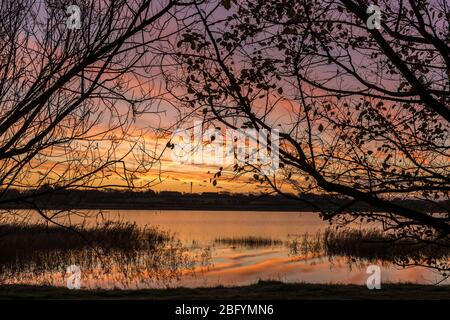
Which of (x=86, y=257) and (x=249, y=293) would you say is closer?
(x=249, y=293)

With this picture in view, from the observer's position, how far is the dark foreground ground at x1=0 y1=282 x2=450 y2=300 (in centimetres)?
1334

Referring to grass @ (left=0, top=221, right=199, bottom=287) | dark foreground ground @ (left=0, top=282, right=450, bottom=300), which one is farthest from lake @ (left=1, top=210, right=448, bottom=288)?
dark foreground ground @ (left=0, top=282, right=450, bottom=300)

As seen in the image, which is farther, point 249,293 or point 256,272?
point 256,272

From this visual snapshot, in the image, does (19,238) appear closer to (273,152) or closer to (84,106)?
(84,106)

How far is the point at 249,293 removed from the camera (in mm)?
14148

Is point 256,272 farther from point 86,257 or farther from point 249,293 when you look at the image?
point 249,293

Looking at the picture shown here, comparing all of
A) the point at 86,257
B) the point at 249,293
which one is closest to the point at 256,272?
the point at 86,257

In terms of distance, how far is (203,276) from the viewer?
24.1 metres

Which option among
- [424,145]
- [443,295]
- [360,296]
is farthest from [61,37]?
[443,295]

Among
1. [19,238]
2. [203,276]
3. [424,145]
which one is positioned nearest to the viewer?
[424,145]

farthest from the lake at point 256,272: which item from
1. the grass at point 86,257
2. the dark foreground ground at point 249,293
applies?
the dark foreground ground at point 249,293
